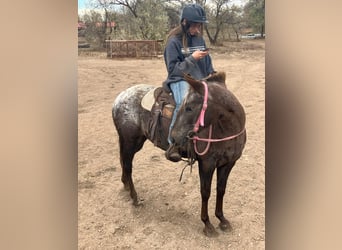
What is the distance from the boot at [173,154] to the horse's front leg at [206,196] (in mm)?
142

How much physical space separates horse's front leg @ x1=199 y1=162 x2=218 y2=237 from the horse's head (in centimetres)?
21

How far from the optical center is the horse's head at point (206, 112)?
200 centimetres

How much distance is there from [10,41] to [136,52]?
731 millimetres

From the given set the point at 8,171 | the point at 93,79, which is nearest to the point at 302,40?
the point at 93,79

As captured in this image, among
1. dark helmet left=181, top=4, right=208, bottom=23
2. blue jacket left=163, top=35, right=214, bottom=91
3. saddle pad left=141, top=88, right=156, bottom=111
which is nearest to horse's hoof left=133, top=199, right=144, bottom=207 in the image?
saddle pad left=141, top=88, right=156, bottom=111

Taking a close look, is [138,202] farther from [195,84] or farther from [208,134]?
[195,84]

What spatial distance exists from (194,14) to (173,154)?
829 mm

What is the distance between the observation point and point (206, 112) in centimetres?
200

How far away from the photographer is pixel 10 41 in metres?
2.06

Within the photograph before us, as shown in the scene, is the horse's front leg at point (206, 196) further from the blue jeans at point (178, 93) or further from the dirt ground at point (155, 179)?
the blue jeans at point (178, 93)

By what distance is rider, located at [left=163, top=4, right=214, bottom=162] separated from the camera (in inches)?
82.6

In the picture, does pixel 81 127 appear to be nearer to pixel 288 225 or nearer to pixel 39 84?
pixel 39 84

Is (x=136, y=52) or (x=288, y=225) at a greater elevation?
(x=136, y=52)

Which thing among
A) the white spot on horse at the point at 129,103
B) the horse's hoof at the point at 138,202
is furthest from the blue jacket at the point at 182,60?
the horse's hoof at the point at 138,202
